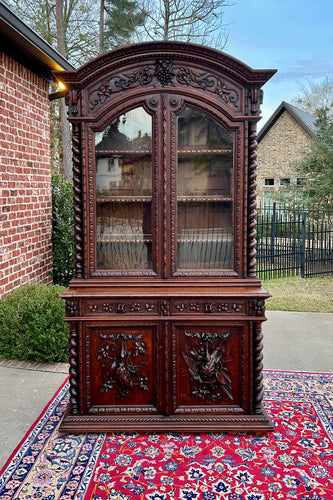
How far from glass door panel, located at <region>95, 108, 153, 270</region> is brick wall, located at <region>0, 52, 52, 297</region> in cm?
180

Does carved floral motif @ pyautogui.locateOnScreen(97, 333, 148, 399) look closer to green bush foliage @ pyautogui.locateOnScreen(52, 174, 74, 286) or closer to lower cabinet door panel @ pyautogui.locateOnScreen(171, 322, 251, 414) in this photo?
lower cabinet door panel @ pyautogui.locateOnScreen(171, 322, 251, 414)

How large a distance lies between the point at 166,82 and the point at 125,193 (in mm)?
757

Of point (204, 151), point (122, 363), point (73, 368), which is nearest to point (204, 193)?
point (204, 151)

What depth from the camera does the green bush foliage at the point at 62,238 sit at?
18.5 feet

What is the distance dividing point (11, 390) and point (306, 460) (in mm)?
2225

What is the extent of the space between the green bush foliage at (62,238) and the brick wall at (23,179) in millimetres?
133

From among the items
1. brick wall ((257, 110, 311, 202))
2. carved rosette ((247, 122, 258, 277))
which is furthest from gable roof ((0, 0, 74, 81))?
brick wall ((257, 110, 311, 202))

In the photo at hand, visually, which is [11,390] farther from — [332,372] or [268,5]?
[268,5]

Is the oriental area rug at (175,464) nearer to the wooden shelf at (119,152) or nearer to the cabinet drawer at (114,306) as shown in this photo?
the cabinet drawer at (114,306)

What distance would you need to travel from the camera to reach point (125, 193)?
2.88 metres

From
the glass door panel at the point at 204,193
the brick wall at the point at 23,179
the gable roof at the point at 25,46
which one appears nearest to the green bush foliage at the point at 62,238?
the brick wall at the point at 23,179

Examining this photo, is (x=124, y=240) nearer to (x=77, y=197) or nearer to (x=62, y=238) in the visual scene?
(x=77, y=197)

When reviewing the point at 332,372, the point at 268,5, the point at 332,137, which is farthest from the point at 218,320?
the point at 268,5

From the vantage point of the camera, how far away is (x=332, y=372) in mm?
3809
